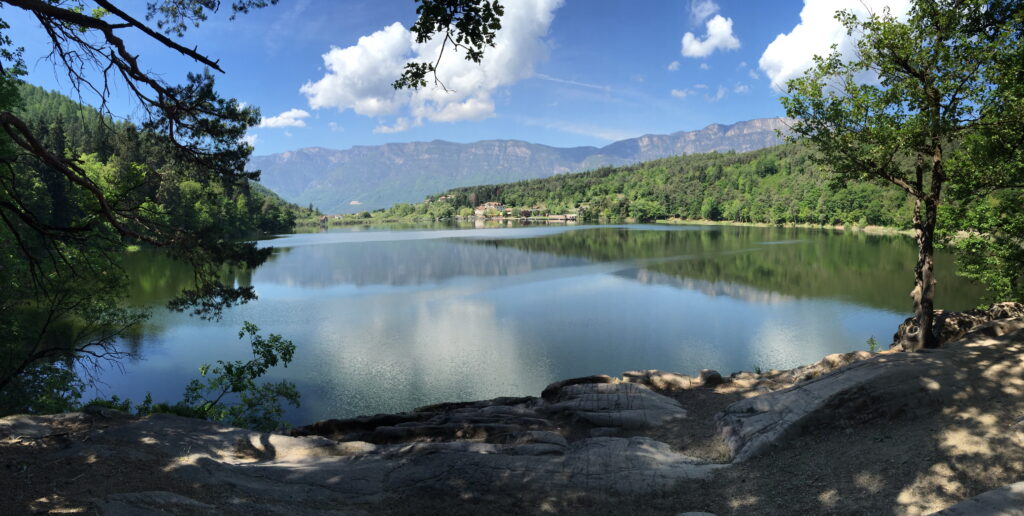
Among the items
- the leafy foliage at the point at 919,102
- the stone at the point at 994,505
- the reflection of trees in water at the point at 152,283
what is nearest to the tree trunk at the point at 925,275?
the leafy foliage at the point at 919,102

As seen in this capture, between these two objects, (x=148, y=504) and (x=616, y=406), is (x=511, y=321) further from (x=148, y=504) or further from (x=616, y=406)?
(x=148, y=504)

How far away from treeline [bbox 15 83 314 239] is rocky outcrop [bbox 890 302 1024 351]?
15.8 meters

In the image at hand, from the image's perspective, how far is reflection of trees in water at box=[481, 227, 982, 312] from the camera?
33.1m

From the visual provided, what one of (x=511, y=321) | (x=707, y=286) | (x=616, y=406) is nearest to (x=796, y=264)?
(x=707, y=286)

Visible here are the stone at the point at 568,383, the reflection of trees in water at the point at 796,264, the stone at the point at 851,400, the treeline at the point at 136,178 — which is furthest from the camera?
the reflection of trees in water at the point at 796,264

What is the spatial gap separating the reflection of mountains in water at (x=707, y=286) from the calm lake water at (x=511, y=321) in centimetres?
17

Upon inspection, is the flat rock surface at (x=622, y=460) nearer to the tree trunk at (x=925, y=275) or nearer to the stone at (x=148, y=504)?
the stone at (x=148, y=504)

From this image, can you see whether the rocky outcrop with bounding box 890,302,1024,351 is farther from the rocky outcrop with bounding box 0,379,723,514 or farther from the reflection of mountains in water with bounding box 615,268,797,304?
the reflection of mountains in water with bounding box 615,268,797,304

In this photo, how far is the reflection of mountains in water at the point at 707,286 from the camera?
33375mm

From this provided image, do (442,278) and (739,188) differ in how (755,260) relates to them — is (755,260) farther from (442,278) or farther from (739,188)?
(739,188)

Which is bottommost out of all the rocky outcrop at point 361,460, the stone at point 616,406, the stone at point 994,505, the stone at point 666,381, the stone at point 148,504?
the stone at point 666,381

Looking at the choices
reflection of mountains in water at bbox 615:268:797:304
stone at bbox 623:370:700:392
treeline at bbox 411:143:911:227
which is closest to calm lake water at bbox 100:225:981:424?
reflection of mountains in water at bbox 615:268:797:304

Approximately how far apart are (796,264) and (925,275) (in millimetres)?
41891

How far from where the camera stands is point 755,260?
172 ft
